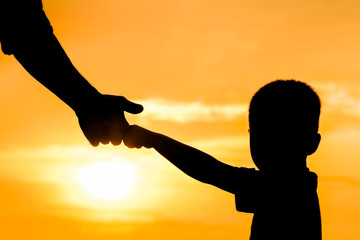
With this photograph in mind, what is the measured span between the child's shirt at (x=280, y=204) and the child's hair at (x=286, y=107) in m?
0.34

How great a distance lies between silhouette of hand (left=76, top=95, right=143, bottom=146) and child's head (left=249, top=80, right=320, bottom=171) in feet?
4.90

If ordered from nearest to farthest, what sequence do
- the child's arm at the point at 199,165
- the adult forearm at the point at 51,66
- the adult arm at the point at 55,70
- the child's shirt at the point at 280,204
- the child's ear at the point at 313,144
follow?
the child's shirt at the point at 280,204, the child's ear at the point at 313,144, the child's arm at the point at 199,165, the adult arm at the point at 55,70, the adult forearm at the point at 51,66

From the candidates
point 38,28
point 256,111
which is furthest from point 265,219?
point 38,28

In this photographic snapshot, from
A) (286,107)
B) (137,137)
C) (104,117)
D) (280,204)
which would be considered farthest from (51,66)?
(280,204)

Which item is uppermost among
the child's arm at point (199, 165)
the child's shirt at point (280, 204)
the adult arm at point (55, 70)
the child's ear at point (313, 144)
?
the adult arm at point (55, 70)

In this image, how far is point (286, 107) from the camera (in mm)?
4051

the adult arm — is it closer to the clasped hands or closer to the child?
the clasped hands

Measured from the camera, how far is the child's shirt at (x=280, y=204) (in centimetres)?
400

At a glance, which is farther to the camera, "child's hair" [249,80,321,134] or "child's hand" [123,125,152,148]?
"child's hand" [123,125,152,148]

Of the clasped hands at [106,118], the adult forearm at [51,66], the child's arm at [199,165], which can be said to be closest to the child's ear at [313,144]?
the child's arm at [199,165]

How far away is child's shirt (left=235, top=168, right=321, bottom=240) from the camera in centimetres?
400

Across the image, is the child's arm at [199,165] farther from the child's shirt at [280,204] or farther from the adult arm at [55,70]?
the adult arm at [55,70]

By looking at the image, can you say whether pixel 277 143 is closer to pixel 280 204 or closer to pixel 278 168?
pixel 278 168

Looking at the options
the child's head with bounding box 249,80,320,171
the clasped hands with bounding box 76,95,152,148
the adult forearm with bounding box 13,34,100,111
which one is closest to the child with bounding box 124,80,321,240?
the child's head with bounding box 249,80,320,171
